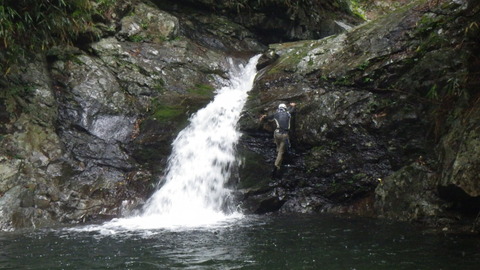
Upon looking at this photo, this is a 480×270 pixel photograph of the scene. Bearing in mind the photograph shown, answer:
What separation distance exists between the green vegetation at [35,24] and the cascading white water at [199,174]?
4.04 metres

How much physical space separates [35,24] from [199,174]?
211 inches

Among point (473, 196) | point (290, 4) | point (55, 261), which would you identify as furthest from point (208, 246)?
point (290, 4)

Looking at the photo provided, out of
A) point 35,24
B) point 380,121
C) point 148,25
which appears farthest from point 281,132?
point 148,25

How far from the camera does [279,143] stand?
9.10m

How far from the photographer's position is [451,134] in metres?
6.59

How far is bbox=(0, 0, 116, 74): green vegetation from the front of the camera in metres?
8.59

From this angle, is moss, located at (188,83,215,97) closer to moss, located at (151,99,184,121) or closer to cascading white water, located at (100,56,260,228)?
cascading white water, located at (100,56,260,228)

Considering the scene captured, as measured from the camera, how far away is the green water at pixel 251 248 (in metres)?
4.67

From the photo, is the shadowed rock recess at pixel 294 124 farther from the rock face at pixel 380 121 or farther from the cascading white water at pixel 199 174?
the cascading white water at pixel 199 174

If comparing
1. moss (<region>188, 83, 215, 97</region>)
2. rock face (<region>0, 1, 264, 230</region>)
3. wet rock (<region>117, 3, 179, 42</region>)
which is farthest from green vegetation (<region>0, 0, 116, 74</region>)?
moss (<region>188, 83, 215, 97</region>)

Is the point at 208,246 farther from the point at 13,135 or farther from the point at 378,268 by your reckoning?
the point at 13,135

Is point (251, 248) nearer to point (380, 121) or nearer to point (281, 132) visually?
point (281, 132)

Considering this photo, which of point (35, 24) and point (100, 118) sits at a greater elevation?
point (35, 24)

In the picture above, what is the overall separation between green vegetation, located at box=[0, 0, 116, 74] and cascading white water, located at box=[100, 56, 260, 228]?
159 inches
